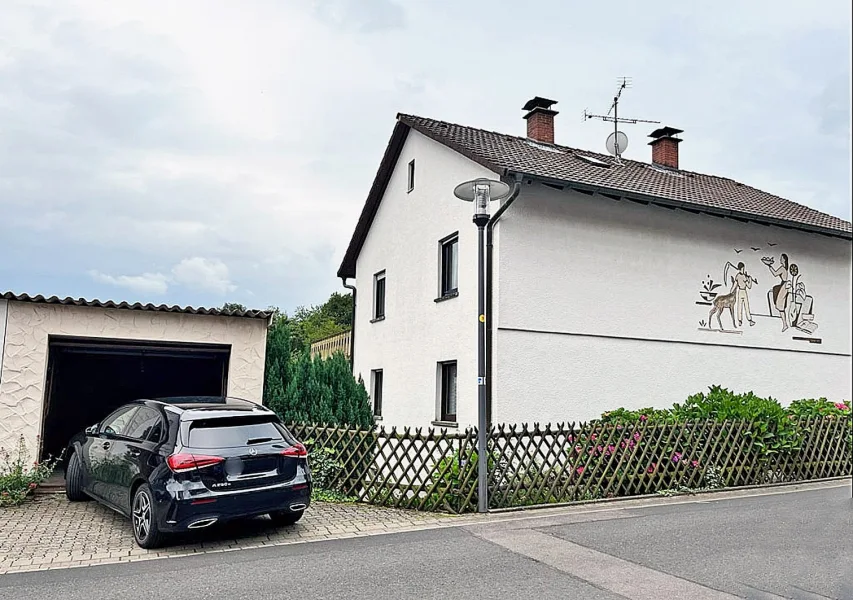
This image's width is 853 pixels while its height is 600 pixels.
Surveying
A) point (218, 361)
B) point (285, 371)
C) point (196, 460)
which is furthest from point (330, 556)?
point (218, 361)

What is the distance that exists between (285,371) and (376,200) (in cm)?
709

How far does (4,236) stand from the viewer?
14.9m

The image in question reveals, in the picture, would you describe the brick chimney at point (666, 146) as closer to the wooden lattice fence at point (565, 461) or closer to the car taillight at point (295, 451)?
the wooden lattice fence at point (565, 461)

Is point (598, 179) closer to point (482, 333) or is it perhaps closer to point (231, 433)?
point (482, 333)

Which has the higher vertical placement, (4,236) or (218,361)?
(4,236)

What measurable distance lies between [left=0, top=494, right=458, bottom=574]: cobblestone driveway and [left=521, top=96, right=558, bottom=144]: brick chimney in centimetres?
1135

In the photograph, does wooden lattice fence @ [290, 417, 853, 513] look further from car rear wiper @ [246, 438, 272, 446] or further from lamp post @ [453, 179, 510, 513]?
car rear wiper @ [246, 438, 272, 446]

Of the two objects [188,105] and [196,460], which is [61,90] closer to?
[188,105]

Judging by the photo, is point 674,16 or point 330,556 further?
point 674,16

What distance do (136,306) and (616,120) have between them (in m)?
13.1

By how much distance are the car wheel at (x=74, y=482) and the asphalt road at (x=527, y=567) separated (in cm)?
330

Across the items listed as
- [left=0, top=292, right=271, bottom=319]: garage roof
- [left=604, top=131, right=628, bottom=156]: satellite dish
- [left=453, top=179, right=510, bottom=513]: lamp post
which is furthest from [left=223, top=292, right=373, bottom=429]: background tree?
[left=604, top=131, right=628, bottom=156]: satellite dish

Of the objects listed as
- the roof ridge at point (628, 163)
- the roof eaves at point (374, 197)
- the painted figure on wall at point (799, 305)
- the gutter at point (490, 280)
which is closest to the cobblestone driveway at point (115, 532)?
the gutter at point (490, 280)

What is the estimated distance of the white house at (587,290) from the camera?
12039 millimetres
